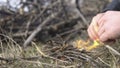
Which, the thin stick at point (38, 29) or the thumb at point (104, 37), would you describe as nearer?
the thumb at point (104, 37)

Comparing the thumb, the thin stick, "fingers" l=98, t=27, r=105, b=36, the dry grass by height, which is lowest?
the dry grass

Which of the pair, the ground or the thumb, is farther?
the thumb

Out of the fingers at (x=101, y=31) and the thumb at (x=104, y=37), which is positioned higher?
the fingers at (x=101, y=31)

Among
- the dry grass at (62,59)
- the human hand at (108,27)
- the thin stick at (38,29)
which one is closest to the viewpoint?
the dry grass at (62,59)

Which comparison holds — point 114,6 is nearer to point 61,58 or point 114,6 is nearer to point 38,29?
point 61,58

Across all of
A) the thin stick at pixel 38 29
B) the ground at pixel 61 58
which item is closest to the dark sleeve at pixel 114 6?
the ground at pixel 61 58

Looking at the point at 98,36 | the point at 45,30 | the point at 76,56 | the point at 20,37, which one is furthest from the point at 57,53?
the point at 45,30

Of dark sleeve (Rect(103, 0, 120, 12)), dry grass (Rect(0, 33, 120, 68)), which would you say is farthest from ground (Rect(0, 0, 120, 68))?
dark sleeve (Rect(103, 0, 120, 12))

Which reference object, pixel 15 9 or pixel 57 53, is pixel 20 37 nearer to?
pixel 15 9

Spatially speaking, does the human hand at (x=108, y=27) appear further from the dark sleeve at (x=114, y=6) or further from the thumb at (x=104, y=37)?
the dark sleeve at (x=114, y=6)

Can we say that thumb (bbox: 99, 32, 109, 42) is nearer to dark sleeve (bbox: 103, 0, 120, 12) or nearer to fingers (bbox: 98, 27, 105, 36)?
fingers (bbox: 98, 27, 105, 36)

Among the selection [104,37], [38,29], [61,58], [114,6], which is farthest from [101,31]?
[38,29]

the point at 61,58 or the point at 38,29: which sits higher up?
the point at 38,29

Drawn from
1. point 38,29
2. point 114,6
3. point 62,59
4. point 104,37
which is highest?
point 38,29
